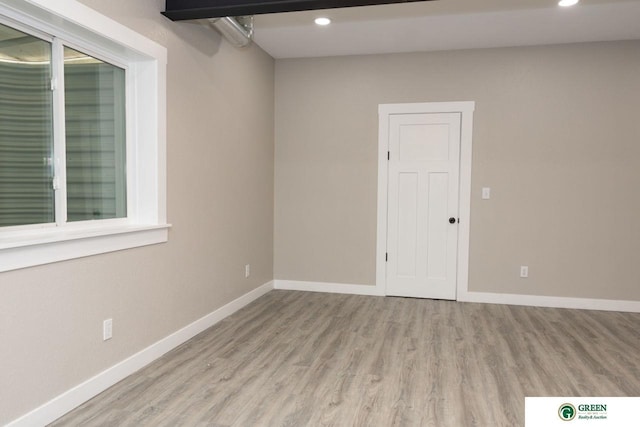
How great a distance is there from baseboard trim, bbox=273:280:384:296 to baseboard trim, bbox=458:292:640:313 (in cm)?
98

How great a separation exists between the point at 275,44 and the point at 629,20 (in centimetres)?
321

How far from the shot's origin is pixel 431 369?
3.02 m

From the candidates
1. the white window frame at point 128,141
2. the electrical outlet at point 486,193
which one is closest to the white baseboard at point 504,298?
the electrical outlet at point 486,193

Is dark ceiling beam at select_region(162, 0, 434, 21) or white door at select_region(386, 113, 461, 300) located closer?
dark ceiling beam at select_region(162, 0, 434, 21)

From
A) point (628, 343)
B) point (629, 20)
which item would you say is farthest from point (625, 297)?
point (629, 20)

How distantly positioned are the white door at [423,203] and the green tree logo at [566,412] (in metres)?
3.29

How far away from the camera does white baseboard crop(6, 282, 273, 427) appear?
223 cm

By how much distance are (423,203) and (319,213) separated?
1173 millimetres

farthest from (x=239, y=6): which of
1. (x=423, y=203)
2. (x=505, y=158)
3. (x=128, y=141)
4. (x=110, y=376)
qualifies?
(x=505, y=158)

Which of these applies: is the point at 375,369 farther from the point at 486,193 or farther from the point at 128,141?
the point at 486,193

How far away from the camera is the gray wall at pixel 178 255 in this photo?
86.7 inches

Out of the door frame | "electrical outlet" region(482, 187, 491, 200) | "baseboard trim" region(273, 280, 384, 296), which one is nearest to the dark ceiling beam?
the door frame

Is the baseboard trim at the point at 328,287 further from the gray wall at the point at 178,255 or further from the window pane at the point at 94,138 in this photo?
the window pane at the point at 94,138

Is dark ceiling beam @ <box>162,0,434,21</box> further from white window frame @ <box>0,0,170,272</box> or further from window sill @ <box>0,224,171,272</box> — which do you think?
window sill @ <box>0,224,171,272</box>
